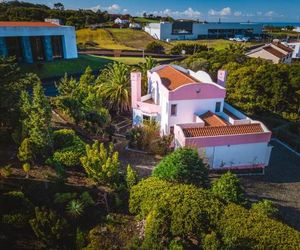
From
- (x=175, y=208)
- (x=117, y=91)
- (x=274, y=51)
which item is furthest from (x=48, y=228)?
(x=274, y=51)

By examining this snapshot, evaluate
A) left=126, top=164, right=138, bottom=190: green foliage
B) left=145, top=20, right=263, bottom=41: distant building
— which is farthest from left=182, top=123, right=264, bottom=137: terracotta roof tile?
left=145, top=20, right=263, bottom=41: distant building

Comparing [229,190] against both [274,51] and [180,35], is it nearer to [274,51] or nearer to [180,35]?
[274,51]

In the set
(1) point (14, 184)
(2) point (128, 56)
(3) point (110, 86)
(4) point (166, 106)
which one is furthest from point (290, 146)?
(2) point (128, 56)

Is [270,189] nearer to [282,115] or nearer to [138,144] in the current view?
[138,144]

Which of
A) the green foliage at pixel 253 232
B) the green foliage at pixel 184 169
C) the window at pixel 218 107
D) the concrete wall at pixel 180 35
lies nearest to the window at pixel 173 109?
the window at pixel 218 107

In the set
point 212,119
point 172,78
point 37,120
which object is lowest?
point 212,119
